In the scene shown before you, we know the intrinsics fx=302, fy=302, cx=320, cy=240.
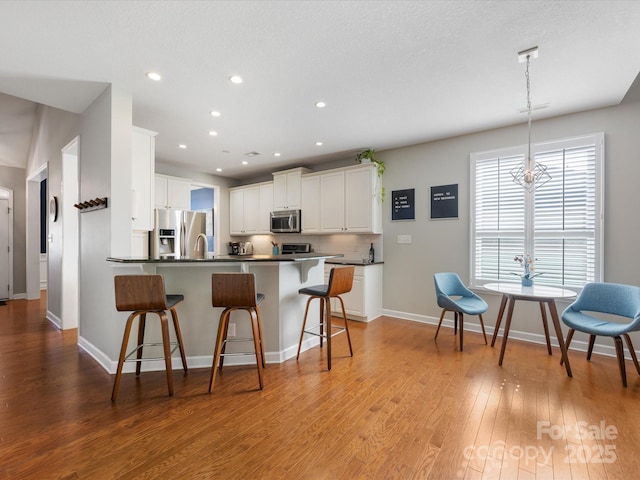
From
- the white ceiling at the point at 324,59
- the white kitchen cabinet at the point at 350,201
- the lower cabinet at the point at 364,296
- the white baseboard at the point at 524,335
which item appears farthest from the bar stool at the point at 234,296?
the white baseboard at the point at 524,335

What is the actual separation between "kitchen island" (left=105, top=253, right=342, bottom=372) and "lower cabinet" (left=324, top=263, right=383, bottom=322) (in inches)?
61.1

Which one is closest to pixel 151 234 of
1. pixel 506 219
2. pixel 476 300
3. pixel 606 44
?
pixel 476 300

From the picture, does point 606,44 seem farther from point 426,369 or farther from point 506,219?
point 426,369

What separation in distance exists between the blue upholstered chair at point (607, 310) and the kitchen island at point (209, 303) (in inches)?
98.7

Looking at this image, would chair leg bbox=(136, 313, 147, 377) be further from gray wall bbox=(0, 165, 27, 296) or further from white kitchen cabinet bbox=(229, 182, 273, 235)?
gray wall bbox=(0, 165, 27, 296)

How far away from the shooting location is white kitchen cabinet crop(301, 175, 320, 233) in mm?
5285

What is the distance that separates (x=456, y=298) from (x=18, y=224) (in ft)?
27.5

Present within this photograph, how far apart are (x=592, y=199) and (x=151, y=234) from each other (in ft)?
17.5

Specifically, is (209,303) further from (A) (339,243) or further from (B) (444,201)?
(B) (444,201)

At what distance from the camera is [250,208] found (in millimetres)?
6363

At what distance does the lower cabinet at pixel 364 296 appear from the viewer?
4527 mm

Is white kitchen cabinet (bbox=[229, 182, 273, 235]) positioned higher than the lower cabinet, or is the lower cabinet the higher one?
white kitchen cabinet (bbox=[229, 182, 273, 235])

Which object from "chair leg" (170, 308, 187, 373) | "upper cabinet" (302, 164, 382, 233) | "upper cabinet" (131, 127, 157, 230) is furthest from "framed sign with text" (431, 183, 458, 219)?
"upper cabinet" (131, 127, 157, 230)

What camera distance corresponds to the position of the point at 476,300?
11.9 feet
